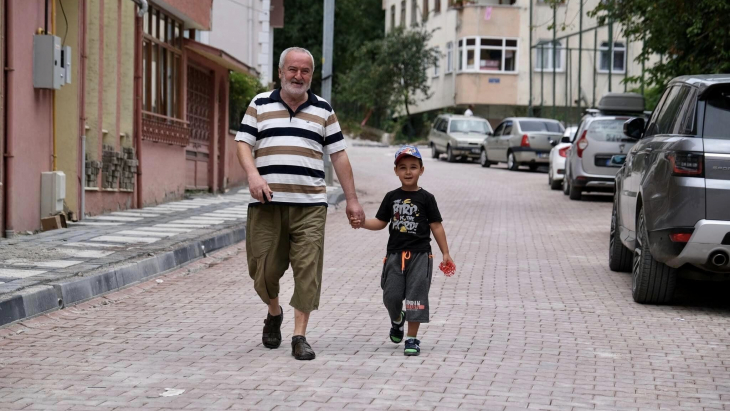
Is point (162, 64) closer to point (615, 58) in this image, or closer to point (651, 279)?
point (651, 279)

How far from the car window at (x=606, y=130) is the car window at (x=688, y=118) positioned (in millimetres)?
12759

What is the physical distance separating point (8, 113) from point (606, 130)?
41.2ft

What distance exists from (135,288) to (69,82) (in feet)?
15.4

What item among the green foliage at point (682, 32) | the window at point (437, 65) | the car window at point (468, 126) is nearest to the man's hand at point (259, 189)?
the green foliage at point (682, 32)

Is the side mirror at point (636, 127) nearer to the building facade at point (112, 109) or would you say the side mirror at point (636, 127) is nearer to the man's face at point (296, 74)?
the man's face at point (296, 74)

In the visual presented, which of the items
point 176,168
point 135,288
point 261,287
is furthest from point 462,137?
point 261,287

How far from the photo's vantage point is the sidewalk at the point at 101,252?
Answer: 28.9 ft

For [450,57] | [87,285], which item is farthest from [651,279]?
[450,57]

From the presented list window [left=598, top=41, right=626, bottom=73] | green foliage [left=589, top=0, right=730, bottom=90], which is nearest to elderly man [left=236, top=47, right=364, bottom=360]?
green foliage [left=589, top=0, right=730, bottom=90]

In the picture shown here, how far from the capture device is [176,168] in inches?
801

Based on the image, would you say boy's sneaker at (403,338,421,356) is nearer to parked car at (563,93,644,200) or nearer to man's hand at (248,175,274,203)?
man's hand at (248,175,274,203)

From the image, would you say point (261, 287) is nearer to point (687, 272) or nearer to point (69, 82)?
point (687, 272)

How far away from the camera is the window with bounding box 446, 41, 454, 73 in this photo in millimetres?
55250

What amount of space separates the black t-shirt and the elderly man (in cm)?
24
